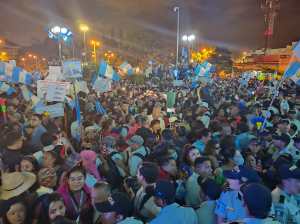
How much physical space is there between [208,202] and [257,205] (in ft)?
2.98

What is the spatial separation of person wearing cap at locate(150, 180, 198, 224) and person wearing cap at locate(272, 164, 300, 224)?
109 cm

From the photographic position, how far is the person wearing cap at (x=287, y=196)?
3548 millimetres

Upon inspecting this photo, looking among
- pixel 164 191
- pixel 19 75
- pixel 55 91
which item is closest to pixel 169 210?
pixel 164 191

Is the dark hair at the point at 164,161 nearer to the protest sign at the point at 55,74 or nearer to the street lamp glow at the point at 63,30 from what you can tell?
the protest sign at the point at 55,74

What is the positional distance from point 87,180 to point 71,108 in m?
5.31

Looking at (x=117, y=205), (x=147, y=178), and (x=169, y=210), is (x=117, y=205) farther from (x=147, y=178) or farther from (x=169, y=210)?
(x=147, y=178)

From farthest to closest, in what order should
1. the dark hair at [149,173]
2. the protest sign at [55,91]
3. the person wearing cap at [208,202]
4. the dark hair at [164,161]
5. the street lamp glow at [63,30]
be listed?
the street lamp glow at [63,30]
the protest sign at [55,91]
the dark hair at [164,161]
the dark hair at [149,173]
the person wearing cap at [208,202]

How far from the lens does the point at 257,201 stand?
2.68 meters

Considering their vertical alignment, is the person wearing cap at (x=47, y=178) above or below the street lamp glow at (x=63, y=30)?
below

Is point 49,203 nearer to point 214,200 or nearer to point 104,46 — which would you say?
point 214,200

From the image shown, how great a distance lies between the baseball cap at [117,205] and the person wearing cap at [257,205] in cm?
119

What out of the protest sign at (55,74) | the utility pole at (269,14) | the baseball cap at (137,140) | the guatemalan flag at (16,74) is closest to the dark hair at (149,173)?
the baseball cap at (137,140)

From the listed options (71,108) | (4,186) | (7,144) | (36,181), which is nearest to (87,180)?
(36,181)

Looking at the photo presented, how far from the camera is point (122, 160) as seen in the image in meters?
5.33
